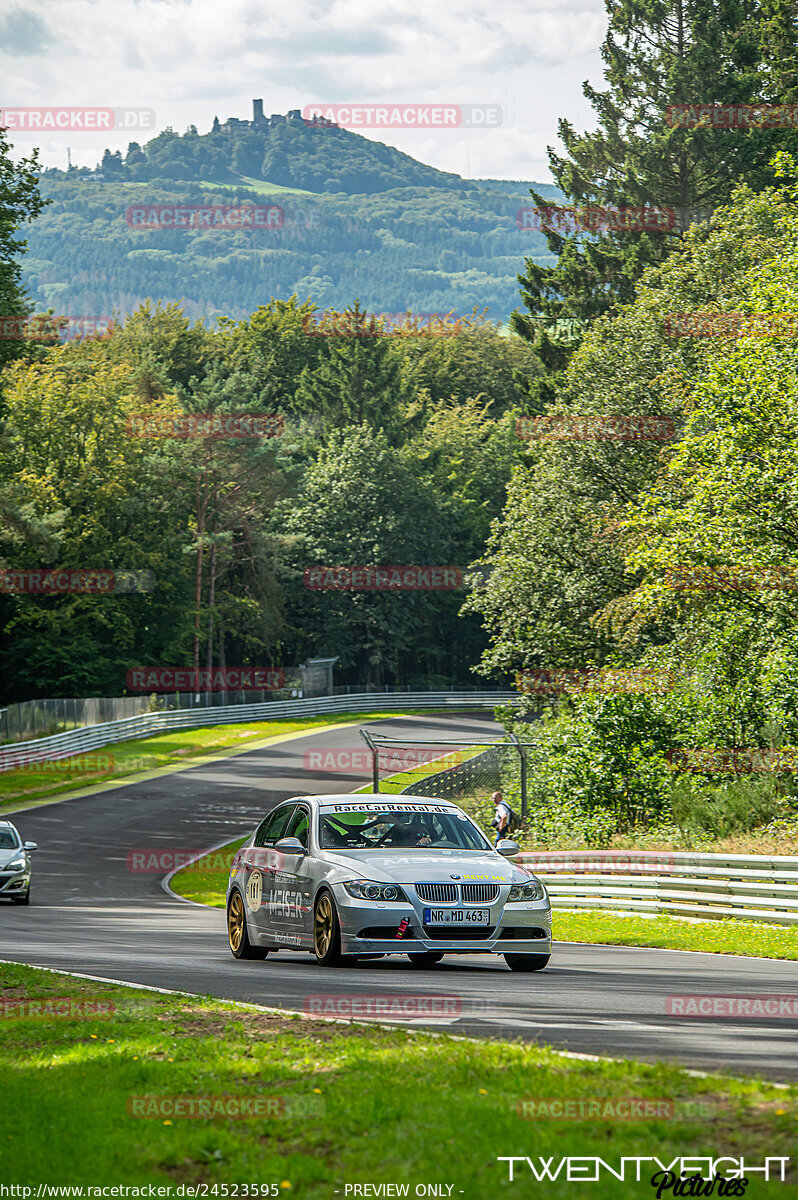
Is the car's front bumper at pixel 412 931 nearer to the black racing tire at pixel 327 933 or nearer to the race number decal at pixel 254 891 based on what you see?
the black racing tire at pixel 327 933

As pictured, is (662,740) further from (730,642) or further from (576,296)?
(576,296)

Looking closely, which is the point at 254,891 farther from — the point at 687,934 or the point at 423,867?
the point at 687,934

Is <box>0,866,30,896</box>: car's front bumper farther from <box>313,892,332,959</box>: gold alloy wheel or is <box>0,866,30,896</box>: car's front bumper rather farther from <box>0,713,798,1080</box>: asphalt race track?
<box>313,892,332,959</box>: gold alloy wheel

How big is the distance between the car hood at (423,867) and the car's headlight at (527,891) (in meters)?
0.06

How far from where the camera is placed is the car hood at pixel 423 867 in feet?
38.0

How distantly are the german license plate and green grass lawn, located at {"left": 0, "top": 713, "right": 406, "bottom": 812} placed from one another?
34.9 m

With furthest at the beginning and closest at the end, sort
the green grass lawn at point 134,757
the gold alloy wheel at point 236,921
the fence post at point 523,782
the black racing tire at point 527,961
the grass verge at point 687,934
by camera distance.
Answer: the green grass lawn at point 134,757 → the fence post at point 523,782 → the grass verge at point 687,934 → the gold alloy wheel at point 236,921 → the black racing tire at point 527,961

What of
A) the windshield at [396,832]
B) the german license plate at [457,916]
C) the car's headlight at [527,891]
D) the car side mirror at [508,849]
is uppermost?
the windshield at [396,832]

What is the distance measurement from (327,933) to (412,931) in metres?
0.87

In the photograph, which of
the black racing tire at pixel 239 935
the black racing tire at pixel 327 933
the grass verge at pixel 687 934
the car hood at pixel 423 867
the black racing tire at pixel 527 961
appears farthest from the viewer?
the grass verge at pixel 687 934

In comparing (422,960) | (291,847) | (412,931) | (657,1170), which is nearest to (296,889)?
(291,847)

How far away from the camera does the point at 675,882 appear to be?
20531 mm

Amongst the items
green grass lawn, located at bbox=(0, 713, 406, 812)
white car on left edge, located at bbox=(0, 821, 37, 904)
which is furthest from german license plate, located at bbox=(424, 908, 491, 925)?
green grass lawn, located at bbox=(0, 713, 406, 812)

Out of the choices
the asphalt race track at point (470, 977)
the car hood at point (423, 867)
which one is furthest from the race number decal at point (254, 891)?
the car hood at point (423, 867)
